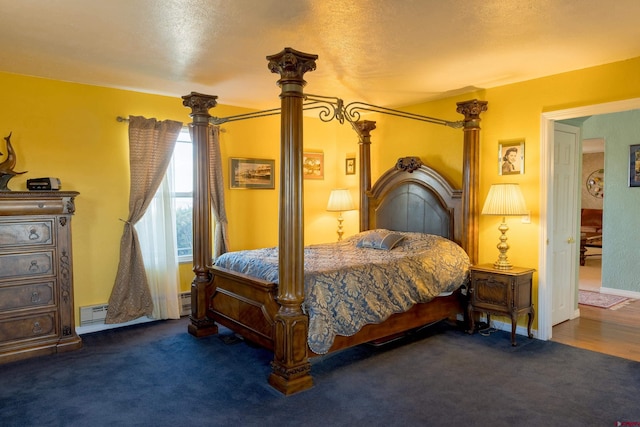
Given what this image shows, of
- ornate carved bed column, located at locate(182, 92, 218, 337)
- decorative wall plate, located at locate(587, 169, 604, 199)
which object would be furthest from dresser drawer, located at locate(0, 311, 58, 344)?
decorative wall plate, located at locate(587, 169, 604, 199)

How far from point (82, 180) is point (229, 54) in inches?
84.8

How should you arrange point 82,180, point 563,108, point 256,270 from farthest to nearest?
1. point 82,180
2. point 563,108
3. point 256,270

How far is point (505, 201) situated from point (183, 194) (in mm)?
3522

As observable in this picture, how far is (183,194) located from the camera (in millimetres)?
5133

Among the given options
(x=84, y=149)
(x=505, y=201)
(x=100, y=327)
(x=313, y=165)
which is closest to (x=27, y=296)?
(x=100, y=327)

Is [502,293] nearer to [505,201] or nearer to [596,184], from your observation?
[505,201]

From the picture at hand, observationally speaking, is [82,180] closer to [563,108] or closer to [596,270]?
[563,108]

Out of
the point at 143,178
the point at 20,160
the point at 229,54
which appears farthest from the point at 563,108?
the point at 20,160

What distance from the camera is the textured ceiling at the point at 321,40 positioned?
2584 millimetres

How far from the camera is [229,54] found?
3432mm

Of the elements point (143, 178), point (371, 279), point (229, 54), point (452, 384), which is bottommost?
point (452, 384)

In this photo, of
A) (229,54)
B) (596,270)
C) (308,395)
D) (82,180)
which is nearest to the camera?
(308,395)

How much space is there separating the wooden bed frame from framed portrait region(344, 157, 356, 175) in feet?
1.65

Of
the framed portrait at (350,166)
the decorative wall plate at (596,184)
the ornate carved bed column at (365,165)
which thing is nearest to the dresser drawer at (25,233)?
the ornate carved bed column at (365,165)
